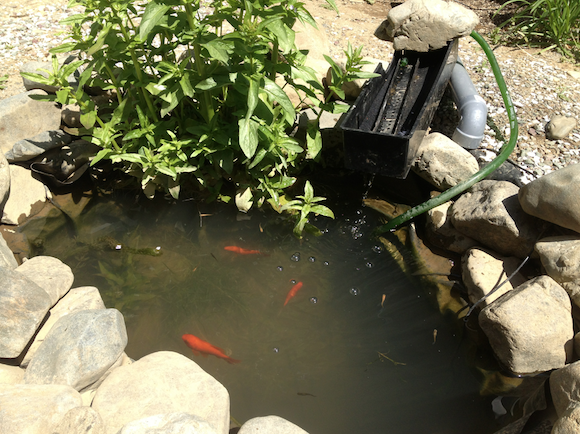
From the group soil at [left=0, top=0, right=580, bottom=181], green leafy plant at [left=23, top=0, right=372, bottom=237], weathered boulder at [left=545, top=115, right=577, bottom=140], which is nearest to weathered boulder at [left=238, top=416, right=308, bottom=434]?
green leafy plant at [left=23, top=0, right=372, bottom=237]

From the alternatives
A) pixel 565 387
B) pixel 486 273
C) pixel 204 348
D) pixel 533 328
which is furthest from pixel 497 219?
pixel 204 348

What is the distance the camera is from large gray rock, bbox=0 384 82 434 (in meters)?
2.12

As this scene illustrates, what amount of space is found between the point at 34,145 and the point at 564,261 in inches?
169

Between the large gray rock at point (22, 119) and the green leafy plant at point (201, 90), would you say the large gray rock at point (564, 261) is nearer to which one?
the green leafy plant at point (201, 90)

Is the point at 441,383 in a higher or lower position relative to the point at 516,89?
lower

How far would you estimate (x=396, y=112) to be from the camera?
13.8ft

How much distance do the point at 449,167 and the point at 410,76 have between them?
4.48 ft

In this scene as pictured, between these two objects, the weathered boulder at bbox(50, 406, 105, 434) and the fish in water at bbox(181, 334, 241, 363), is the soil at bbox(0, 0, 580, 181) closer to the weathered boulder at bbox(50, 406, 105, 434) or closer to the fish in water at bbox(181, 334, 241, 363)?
the fish in water at bbox(181, 334, 241, 363)

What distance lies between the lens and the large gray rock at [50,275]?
3023 millimetres

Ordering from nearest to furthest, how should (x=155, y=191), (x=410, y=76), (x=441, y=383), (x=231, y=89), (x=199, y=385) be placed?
(x=199, y=385), (x=441, y=383), (x=231, y=89), (x=155, y=191), (x=410, y=76)

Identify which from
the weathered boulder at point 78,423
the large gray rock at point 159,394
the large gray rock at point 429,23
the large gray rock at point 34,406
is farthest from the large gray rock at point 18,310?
the large gray rock at point 429,23

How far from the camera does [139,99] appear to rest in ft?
11.5

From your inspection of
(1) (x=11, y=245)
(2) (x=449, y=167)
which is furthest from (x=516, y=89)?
(1) (x=11, y=245)

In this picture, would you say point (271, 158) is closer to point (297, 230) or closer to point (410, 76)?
point (297, 230)
